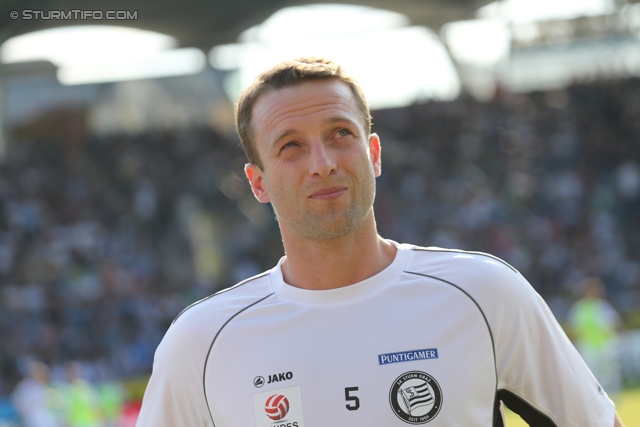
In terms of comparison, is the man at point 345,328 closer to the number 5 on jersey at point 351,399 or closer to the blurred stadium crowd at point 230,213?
the number 5 on jersey at point 351,399

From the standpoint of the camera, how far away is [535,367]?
8.73ft

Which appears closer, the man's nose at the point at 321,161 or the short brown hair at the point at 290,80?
the man's nose at the point at 321,161

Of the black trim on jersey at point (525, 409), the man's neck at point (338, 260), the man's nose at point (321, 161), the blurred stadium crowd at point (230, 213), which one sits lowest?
the black trim on jersey at point (525, 409)

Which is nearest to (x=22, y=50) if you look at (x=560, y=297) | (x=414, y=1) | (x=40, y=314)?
(x=40, y=314)

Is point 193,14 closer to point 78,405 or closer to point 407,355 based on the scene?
point 78,405

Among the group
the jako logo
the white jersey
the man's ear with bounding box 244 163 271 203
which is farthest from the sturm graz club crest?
the man's ear with bounding box 244 163 271 203

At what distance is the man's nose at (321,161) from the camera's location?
2.70 meters

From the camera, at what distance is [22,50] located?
25375 mm

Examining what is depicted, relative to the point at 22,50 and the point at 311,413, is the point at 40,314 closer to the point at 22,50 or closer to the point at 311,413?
the point at 22,50

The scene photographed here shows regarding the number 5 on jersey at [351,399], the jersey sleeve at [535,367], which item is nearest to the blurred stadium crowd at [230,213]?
the number 5 on jersey at [351,399]

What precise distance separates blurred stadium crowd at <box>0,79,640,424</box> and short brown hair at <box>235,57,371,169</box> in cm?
1684

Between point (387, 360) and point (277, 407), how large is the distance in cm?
34

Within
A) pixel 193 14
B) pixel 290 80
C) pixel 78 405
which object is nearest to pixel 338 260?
pixel 290 80

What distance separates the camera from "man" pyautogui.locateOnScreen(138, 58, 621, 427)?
2.66 meters
